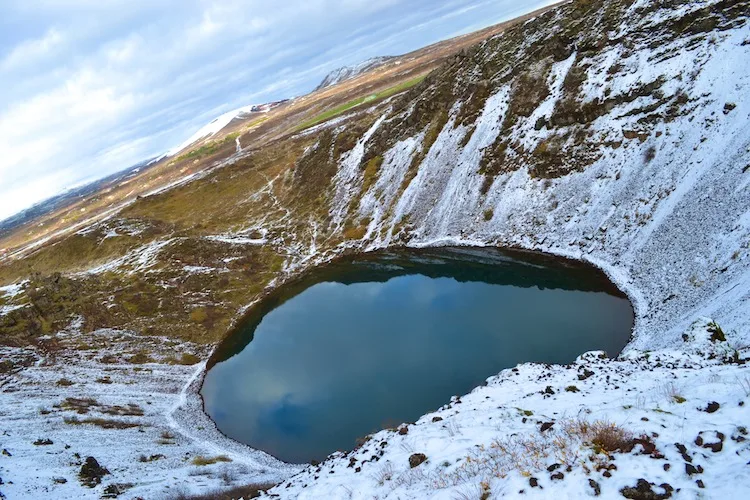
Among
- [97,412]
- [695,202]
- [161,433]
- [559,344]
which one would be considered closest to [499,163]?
[695,202]

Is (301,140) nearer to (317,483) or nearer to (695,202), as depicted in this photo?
(695,202)

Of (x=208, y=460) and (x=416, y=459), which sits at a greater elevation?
(x=416, y=459)

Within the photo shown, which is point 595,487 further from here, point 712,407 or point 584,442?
point 712,407

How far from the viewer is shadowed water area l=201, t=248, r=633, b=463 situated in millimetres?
35188

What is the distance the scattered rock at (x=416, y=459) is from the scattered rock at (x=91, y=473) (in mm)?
22675

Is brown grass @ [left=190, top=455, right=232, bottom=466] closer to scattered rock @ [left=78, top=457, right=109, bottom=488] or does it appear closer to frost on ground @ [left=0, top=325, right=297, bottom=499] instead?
frost on ground @ [left=0, top=325, right=297, bottom=499]

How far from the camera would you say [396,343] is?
4425cm

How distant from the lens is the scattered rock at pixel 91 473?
89.7 feet

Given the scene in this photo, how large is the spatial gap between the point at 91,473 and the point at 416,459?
978 inches

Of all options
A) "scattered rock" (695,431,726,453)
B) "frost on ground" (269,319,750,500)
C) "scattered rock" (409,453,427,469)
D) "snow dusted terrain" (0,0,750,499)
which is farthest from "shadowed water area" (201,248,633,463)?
"scattered rock" (695,431,726,453)

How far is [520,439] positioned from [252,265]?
68.2 metres

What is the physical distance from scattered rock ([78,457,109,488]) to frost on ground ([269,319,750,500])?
14862 mm

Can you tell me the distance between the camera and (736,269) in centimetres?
2919

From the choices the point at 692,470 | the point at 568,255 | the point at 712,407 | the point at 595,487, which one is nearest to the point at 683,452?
the point at 692,470
